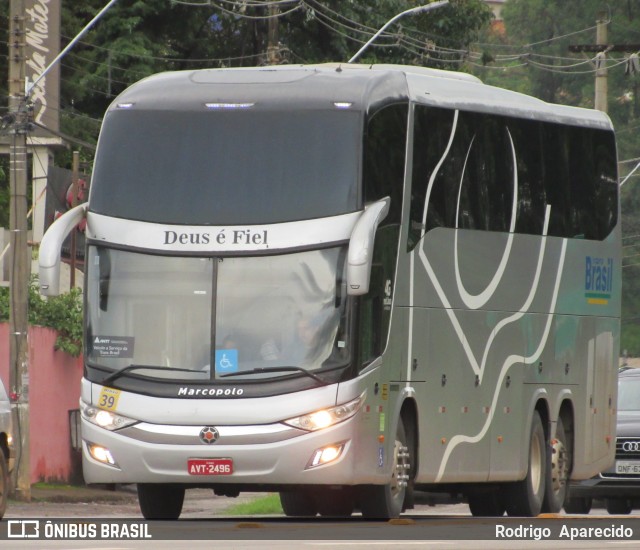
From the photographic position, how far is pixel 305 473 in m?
17.5

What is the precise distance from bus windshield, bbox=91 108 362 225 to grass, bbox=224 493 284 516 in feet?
35.8

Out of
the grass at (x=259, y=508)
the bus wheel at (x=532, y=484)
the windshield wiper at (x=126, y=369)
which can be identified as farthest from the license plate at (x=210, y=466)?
the grass at (x=259, y=508)

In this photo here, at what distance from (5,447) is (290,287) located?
320cm

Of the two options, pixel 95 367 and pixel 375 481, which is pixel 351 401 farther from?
pixel 95 367

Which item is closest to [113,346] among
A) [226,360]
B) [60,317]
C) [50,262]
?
[50,262]

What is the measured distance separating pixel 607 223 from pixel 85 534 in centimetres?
937

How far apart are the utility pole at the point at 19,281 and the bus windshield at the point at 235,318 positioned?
1046 cm

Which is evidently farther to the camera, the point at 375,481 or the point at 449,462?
the point at 449,462

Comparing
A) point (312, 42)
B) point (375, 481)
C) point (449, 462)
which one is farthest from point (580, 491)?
point (312, 42)

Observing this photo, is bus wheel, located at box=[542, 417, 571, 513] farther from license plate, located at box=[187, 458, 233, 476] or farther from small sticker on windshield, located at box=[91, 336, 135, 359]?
small sticker on windshield, located at box=[91, 336, 135, 359]

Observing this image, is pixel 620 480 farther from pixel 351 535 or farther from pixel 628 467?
pixel 351 535

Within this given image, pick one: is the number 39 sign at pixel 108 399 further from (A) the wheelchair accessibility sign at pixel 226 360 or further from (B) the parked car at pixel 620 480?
(B) the parked car at pixel 620 480

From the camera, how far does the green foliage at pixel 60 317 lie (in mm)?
31141

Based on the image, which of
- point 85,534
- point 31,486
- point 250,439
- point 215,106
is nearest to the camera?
point 85,534
